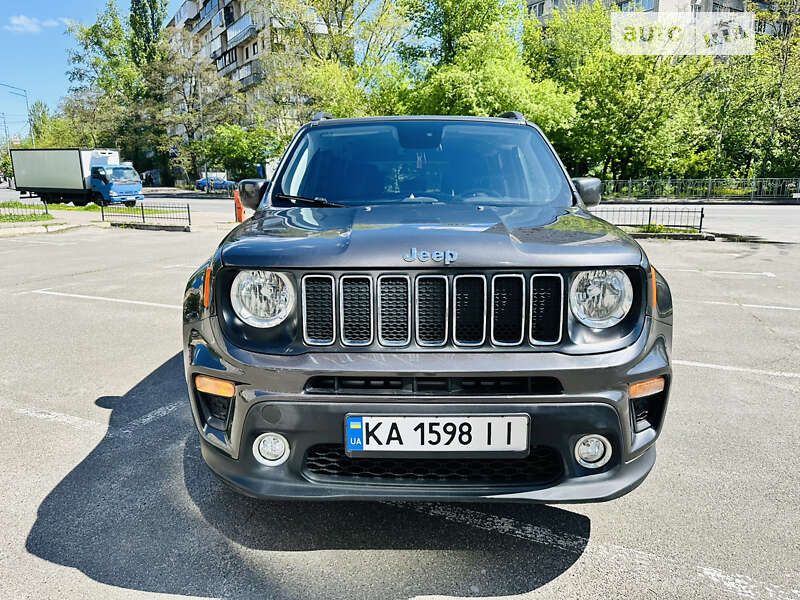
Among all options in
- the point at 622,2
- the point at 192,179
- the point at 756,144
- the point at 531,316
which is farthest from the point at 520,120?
the point at 622,2

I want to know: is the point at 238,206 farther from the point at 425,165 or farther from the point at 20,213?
the point at 20,213

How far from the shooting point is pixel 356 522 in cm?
265

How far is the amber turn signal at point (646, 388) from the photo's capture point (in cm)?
215

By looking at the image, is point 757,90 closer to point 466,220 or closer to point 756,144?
point 756,144

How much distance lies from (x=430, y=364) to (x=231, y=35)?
69601 mm

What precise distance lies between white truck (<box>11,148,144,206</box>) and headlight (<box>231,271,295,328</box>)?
112 ft

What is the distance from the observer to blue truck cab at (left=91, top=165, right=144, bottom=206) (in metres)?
32.5

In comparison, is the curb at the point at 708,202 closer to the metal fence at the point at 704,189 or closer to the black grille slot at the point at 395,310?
the metal fence at the point at 704,189

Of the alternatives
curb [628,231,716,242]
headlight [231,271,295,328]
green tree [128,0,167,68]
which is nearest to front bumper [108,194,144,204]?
curb [628,231,716,242]

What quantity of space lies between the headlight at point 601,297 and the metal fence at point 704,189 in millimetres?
33796

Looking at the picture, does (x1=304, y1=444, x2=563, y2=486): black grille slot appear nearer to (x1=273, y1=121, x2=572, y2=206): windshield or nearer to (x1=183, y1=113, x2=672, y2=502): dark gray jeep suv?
(x1=183, y1=113, x2=672, y2=502): dark gray jeep suv

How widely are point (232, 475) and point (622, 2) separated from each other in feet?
207

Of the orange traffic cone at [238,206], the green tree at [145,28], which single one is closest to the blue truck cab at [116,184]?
the orange traffic cone at [238,206]

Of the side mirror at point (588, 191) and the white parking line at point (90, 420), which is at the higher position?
the side mirror at point (588, 191)
